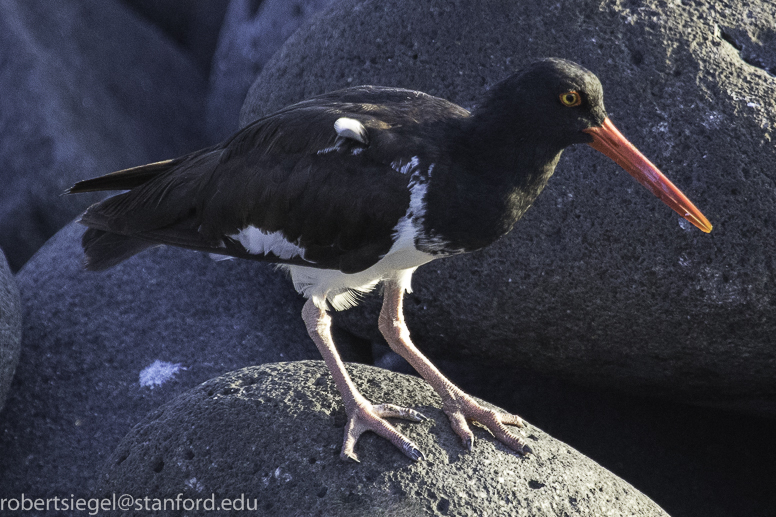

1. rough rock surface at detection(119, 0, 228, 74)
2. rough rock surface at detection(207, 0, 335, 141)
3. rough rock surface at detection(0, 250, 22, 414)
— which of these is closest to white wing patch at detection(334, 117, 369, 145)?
rough rock surface at detection(0, 250, 22, 414)

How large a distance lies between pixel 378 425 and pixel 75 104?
193 inches

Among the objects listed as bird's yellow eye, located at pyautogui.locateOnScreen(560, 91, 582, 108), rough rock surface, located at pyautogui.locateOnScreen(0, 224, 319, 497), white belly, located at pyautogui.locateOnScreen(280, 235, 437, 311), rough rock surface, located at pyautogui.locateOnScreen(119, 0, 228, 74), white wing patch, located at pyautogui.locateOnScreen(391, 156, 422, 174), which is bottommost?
rough rock surface, located at pyautogui.locateOnScreen(0, 224, 319, 497)

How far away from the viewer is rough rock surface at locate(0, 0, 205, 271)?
6.43m

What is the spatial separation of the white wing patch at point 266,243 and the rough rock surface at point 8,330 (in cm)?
157

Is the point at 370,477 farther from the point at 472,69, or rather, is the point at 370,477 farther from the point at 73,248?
the point at 73,248

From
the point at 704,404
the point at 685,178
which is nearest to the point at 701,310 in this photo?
the point at 685,178

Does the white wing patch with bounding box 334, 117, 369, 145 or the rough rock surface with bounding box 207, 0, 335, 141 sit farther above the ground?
the white wing patch with bounding box 334, 117, 369, 145

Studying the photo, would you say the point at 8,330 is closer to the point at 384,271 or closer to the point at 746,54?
the point at 384,271

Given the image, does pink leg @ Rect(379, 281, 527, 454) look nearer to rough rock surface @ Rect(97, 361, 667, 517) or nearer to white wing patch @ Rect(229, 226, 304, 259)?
rough rock surface @ Rect(97, 361, 667, 517)

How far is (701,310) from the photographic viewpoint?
13.1 feet

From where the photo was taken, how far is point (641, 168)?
11.1ft

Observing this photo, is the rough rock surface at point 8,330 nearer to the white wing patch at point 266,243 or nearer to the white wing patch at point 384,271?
the white wing patch at point 266,243

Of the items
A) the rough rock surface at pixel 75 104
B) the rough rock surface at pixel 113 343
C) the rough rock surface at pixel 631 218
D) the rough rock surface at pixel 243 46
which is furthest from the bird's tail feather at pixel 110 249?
the rough rock surface at pixel 243 46

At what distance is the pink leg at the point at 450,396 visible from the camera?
11.4ft
